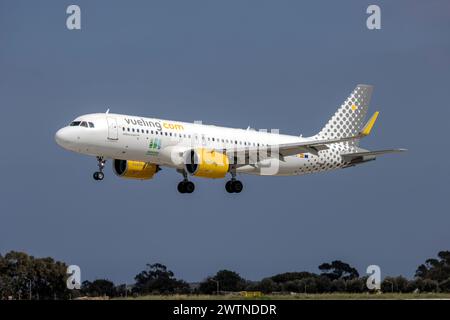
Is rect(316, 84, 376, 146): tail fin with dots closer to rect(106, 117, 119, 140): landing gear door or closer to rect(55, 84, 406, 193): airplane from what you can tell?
rect(55, 84, 406, 193): airplane

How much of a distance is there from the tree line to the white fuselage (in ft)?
25.1

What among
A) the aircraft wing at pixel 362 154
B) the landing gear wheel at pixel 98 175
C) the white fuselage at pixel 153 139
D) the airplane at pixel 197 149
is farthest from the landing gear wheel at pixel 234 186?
Answer: the landing gear wheel at pixel 98 175

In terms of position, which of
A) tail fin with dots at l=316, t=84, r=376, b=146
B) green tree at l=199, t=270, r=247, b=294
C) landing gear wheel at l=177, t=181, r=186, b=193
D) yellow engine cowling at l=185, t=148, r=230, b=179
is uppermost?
tail fin with dots at l=316, t=84, r=376, b=146

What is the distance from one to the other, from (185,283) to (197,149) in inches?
314

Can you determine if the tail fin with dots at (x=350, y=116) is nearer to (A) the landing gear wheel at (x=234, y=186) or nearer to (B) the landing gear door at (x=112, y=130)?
(A) the landing gear wheel at (x=234, y=186)

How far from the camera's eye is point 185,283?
71.8 meters

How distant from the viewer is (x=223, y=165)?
240 ft

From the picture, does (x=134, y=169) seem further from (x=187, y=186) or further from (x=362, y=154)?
(x=362, y=154)

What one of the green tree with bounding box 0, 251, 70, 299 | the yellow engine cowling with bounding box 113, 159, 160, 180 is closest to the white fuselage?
the yellow engine cowling with bounding box 113, 159, 160, 180

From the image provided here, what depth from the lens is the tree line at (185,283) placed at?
67188 mm

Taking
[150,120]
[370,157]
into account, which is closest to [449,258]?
[370,157]

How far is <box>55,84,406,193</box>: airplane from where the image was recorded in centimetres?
6925

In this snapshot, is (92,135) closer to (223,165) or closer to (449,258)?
(223,165)
